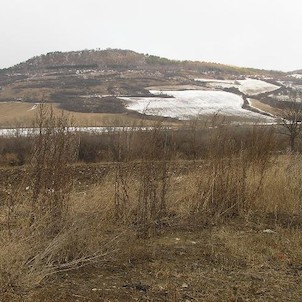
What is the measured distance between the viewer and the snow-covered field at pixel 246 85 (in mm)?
83175

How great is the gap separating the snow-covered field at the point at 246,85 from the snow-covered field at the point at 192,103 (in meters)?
9.12

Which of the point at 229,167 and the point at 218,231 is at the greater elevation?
the point at 229,167

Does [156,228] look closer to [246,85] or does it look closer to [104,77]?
[104,77]

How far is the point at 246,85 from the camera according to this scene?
91.9 meters

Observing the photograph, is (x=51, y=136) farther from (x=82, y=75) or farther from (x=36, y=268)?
(x=82, y=75)

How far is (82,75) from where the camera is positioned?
90.3 meters

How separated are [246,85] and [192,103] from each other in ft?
104

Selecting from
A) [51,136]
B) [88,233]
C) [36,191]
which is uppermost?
[51,136]

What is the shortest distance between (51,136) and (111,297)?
96.8 inches

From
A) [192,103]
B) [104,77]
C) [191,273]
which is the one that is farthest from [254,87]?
[191,273]

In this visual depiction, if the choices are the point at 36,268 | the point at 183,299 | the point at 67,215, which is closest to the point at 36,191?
the point at 67,215

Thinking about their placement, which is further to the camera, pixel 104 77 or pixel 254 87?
pixel 254 87

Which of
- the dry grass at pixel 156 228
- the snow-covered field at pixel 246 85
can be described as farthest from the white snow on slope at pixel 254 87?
the dry grass at pixel 156 228

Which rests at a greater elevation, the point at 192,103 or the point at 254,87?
the point at 254,87
